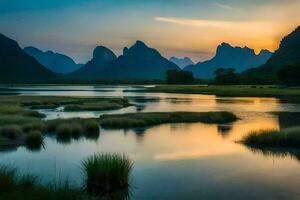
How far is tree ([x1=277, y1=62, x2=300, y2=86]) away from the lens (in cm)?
14700

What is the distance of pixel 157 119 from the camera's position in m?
57.2

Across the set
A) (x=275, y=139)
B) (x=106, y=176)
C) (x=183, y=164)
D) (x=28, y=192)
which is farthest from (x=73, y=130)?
(x=28, y=192)

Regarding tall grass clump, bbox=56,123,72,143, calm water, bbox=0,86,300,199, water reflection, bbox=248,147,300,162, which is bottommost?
water reflection, bbox=248,147,300,162

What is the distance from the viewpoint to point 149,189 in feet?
73.4

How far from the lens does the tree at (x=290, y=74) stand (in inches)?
5787

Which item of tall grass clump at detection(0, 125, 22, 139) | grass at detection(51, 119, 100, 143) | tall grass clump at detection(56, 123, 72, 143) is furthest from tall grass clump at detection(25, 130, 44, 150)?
tall grass clump at detection(56, 123, 72, 143)

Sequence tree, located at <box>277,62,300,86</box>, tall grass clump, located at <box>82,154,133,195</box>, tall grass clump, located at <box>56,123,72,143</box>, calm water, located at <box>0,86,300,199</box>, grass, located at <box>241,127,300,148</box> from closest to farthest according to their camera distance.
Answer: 1. tall grass clump, located at <box>82,154,133,195</box>
2. calm water, located at <box>0,86,300,199</box>
3. grass, located at <box>241,127,300,148</box>
4. tall grass clump, located at <box>56,123,72,143</box>
5. tree, located at <box>277,62,300,86</box>

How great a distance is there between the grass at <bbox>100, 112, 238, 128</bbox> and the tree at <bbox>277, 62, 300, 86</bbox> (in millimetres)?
93944

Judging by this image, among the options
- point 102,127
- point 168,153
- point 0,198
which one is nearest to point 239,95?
point 102,127

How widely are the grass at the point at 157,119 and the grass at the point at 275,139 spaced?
17446mm

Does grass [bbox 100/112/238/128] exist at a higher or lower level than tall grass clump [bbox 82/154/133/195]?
lower

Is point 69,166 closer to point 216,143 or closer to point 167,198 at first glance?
point 167,198

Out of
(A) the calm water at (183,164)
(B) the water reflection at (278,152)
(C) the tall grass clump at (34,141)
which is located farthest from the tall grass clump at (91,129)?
(B) the water reflection at (278,152)

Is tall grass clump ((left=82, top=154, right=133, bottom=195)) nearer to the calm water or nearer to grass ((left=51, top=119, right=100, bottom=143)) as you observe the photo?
the calm water
